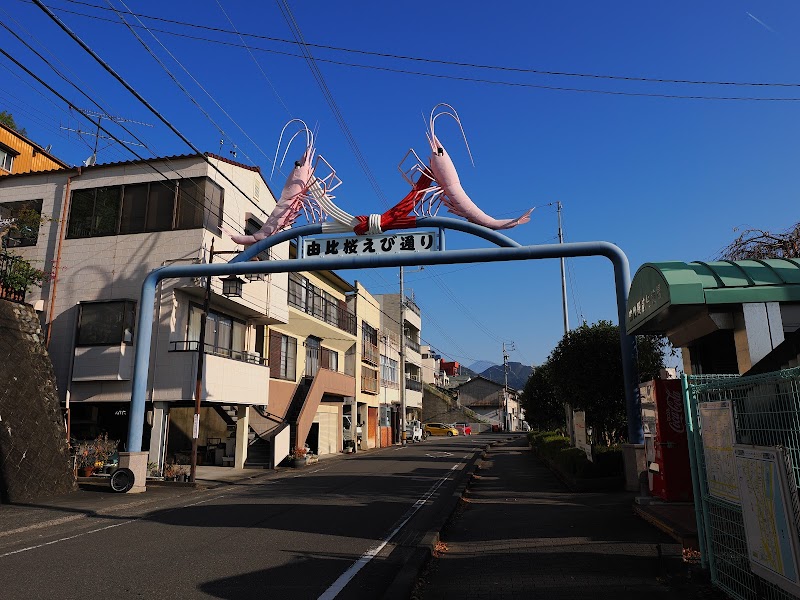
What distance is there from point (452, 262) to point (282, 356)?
16.8 meters

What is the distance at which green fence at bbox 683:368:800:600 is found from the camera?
4.46 meters

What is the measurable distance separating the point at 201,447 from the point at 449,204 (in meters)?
17.3

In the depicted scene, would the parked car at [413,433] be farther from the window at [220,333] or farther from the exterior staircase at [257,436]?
the window at [220,333]

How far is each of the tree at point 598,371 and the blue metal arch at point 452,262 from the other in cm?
452

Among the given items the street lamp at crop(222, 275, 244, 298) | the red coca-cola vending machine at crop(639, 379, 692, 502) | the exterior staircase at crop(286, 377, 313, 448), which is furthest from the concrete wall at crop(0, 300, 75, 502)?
the red coca-cola vending machine at crop(639, 379, 692, 502)

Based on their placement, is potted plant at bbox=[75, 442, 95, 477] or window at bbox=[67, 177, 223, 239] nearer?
potted plant at bbox=[75, 442, 95, 477]

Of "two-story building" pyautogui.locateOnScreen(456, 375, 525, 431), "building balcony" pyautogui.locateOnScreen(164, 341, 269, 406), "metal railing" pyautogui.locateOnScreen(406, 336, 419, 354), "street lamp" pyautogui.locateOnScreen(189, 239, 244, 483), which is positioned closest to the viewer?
"street lamp" pyautogui.locateOnScreen(189, 239, 244, 483)

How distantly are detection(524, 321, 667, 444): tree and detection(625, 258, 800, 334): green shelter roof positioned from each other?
7866 mm

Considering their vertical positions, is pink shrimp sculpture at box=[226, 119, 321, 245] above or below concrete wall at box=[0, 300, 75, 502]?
above

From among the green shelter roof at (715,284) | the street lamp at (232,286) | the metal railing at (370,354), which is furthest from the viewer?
the metal railing at (370,354)

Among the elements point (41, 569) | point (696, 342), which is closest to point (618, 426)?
point (696, 342)

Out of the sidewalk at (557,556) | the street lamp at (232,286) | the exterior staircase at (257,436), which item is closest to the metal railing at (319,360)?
the exterior staircase at (257,436)

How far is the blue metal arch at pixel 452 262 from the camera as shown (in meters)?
12.8

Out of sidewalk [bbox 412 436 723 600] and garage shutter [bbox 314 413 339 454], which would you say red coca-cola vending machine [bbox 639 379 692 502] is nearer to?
sidewalk [bbox 412 436 723 600]
